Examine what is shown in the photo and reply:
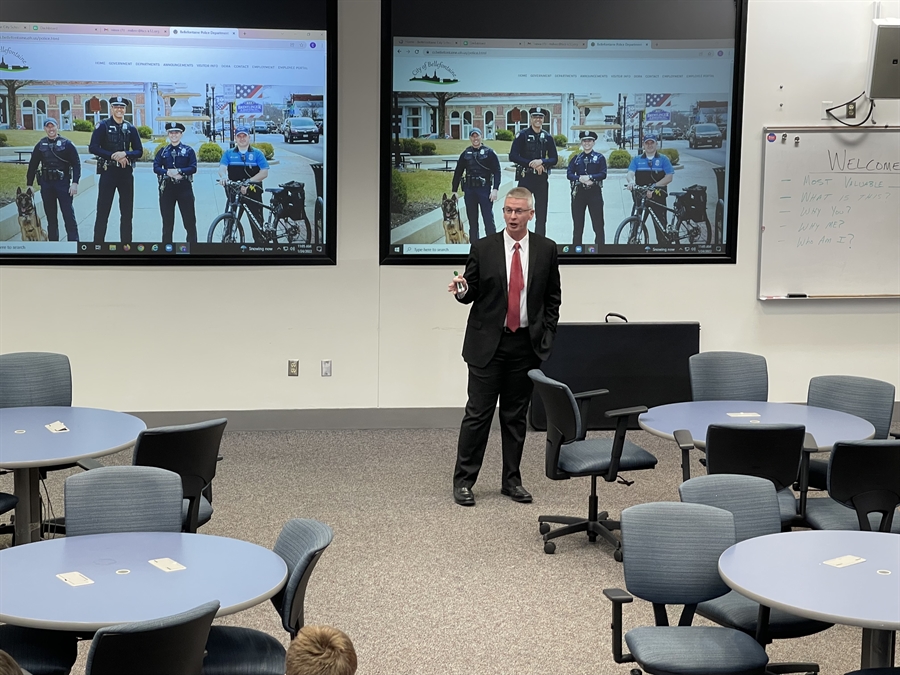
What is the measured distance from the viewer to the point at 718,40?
802 centimetres

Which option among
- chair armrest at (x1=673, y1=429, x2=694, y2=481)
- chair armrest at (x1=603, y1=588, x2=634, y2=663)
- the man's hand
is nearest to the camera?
chair armrest at (x1=603, y1=588, x2=634, y2=663)

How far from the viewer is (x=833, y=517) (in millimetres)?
4801

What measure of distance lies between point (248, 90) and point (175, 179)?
841 millimetres

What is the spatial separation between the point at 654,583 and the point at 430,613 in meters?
1.39

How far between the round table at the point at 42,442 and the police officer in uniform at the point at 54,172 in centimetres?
249

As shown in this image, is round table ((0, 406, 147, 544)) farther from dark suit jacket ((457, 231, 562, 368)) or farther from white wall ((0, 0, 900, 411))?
white wall ((0, 0, 900, 411))

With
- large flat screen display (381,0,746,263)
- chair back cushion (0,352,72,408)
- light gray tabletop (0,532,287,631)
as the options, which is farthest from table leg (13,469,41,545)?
large flat screen display (381,0,746,263)

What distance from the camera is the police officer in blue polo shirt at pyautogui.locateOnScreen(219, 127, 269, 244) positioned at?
303 inches

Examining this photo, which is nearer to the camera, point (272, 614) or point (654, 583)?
point (654, 583)

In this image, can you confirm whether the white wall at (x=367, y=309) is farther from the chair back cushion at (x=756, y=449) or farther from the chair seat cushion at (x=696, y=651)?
the chair seat cushion at (x=696, y=651)

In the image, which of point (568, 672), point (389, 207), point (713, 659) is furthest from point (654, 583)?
point (389, 207)

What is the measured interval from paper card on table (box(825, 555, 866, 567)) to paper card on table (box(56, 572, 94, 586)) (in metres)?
2.34

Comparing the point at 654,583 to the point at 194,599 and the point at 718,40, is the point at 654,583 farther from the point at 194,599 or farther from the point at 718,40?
the point at 718,40

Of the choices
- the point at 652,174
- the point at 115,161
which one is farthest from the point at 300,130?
the point at 652,174
